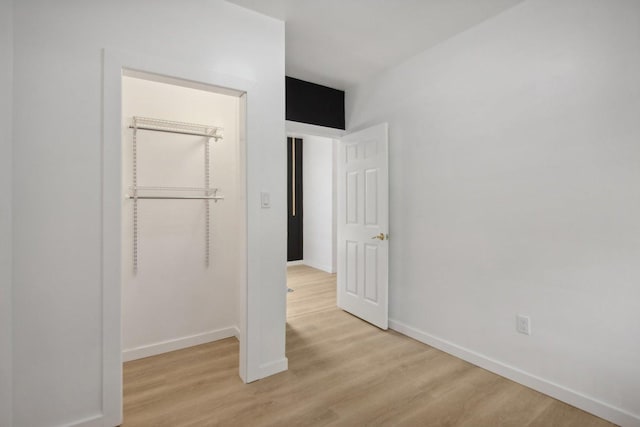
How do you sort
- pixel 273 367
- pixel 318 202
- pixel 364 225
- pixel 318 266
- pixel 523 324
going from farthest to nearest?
pixel 318 202
pixel 318 266
pixel 364 225
pixel 273 367
pixel 523 324

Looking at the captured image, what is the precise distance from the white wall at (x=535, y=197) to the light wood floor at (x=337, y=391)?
274 mm

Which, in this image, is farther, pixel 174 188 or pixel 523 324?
pixel 174 188

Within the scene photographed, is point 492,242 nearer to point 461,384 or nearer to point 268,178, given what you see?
point 461,384

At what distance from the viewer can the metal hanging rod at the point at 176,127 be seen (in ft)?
8.40

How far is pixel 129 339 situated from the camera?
256 cm

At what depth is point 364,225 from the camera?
343cm

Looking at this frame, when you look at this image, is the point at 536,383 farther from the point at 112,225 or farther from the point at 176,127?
the point at 176,127

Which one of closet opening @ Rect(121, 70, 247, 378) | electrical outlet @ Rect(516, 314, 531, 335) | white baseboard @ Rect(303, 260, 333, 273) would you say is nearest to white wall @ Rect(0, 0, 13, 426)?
closet opening @ Rect(121, 70, 247, 378)

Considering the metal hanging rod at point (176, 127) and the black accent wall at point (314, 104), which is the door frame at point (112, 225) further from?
the black accent wall at point (314, 104)

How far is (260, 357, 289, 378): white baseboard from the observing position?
2273 millimetres

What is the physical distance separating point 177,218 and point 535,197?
2.88 meters

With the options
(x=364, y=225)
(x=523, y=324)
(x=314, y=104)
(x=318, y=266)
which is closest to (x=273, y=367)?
(x=364, y=225)

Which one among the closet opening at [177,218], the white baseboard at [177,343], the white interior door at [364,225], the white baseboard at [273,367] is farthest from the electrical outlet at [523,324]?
the white baseboard at [177,343]

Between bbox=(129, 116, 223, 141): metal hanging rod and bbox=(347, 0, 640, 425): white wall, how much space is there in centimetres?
189
